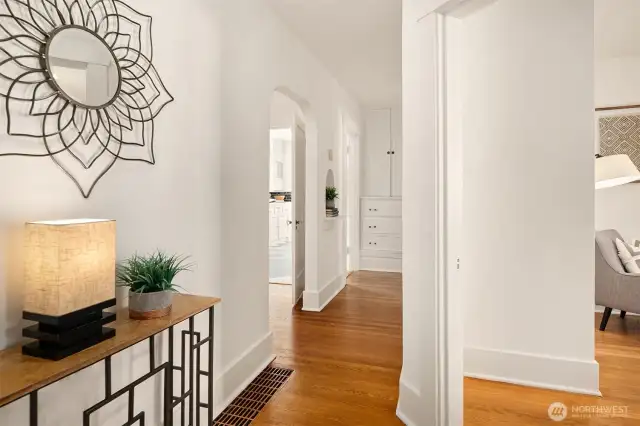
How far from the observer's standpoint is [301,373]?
8.51 feet

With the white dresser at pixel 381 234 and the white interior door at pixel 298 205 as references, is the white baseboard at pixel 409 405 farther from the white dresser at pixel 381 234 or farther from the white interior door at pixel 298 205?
the white dresser at pixel 381 234

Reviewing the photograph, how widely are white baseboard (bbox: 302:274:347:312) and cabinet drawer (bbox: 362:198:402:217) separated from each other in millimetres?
1747

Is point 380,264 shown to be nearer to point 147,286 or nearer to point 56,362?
point 147,286

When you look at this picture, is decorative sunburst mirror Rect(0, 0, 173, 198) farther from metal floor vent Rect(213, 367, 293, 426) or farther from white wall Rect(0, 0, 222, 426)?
metal floor vent Rect(213, 367, 293, 426)

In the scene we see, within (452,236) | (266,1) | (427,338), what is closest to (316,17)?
(266,1)

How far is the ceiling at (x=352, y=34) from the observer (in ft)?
9.45

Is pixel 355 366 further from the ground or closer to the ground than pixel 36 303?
closer to the ground

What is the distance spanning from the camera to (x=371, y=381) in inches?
97.6

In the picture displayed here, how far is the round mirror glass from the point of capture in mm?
1253

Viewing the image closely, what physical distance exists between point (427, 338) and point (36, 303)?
162cm

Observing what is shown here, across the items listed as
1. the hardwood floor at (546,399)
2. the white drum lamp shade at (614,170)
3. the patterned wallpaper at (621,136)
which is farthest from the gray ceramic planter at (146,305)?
→ the patterned wallpaper at (621,136)

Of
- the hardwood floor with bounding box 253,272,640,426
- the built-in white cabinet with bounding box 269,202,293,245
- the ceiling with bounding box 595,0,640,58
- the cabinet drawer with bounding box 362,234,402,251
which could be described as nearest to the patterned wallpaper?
the ceiling with bounding box 595,0,640,58

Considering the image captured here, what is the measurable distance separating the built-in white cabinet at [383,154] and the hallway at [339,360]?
7.24 feet

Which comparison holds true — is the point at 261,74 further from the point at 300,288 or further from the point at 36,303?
the point at 300,288
